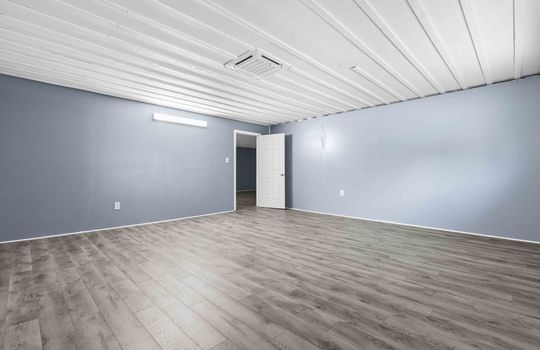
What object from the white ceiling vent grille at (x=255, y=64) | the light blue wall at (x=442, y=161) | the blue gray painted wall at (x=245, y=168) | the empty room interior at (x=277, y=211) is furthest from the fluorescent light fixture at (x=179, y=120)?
the blue gray painted wall at (x=245, y=168)

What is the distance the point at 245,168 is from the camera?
1312 cm

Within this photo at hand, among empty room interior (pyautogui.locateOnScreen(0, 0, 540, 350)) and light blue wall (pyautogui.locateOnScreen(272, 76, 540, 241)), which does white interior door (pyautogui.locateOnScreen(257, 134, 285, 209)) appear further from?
light blue wall (pyautogui.locateOnScreen(272, 76, 540, 241))

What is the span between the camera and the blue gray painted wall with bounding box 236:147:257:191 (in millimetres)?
12727

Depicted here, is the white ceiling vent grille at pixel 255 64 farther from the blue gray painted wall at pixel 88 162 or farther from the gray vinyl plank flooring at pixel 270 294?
the blue gray painted wall at pixel 88 162

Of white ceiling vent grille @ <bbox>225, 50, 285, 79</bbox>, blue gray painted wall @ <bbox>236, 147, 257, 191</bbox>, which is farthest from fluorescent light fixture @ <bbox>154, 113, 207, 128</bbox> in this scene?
blue gray painted wall @ <bbox>236, 147, 257, 191</bbox>

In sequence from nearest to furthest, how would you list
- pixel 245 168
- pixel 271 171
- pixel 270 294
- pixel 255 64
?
pixel 270 294 → pixel 255 64 → pixel 271 171 → pixel 245 168

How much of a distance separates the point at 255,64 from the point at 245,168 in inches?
403

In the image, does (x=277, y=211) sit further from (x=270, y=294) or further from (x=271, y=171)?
(x=270, y=294)

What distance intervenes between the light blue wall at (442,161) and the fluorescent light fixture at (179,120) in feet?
10.0

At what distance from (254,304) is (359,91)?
395 centimetres

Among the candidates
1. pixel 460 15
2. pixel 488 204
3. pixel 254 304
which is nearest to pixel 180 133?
pixel 254 304

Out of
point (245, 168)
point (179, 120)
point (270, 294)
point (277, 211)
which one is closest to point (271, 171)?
point (277, 211)

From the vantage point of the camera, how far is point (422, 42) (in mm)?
2635

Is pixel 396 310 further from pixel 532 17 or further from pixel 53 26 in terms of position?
pixel 53 26
